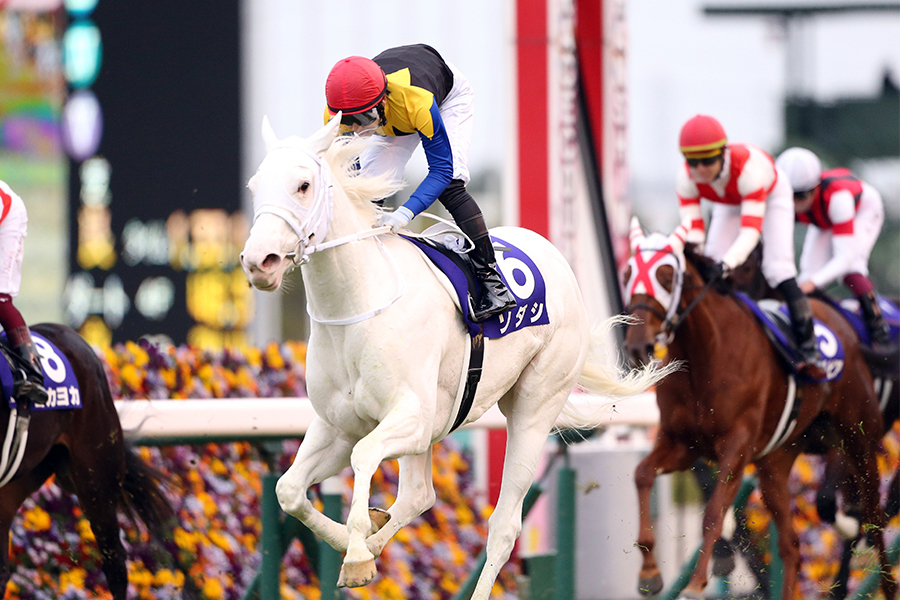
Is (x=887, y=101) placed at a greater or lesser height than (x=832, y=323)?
greater

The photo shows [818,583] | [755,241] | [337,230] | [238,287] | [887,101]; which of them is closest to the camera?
[337,230]

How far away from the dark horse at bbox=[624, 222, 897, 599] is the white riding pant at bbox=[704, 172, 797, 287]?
0.32 meters

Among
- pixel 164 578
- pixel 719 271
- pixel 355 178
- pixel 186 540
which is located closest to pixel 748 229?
pixel 719 271

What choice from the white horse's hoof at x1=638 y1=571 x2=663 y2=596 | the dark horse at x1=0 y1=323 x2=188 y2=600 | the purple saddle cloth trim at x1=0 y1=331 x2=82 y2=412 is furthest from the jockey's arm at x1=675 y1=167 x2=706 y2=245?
the purple saddle cloth trim at x1=0 y1=331 x2=82 y2=412

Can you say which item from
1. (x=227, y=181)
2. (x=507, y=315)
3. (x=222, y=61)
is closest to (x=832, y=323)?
(x=507, y=315)

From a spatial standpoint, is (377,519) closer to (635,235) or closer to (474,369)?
(474,369)

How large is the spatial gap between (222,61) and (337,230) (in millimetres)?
5883

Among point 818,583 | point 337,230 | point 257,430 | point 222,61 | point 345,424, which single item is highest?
point 222,61

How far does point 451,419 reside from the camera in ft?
12.0

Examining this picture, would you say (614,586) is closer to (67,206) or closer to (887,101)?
(67,206)

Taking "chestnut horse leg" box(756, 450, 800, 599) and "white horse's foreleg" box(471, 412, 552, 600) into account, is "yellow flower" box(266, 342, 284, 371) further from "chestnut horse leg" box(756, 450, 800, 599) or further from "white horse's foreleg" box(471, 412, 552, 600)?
"chestnut horse leg" box(756, 450, 800, 599)

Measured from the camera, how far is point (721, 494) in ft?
15.7

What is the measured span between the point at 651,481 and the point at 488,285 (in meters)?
1.66

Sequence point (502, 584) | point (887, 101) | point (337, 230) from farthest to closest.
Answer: point (887, 101) → point (502, 584) → point (337, 230)
